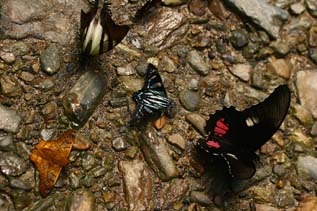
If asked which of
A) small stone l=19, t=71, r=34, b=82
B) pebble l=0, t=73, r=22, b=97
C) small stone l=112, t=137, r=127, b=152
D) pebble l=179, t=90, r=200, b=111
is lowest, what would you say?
small stone l=112, t=137, r=127, b=152

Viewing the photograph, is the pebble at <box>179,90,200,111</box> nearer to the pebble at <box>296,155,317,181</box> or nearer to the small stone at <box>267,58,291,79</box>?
the small stone at <box>267,58,291,79</box>

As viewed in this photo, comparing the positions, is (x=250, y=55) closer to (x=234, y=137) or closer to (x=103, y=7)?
(x=234, y=137)

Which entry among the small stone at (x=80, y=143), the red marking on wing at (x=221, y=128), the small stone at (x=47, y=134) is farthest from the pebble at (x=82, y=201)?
the red marking on wing at (x=221, y=128)

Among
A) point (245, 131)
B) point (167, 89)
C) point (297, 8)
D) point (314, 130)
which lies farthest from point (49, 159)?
point (297, 8)

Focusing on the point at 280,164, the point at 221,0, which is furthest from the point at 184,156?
the point at 221,0

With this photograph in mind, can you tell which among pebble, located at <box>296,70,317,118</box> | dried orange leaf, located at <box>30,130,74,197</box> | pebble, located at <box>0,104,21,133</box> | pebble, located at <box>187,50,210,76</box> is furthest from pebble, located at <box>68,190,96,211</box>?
pebble, located at <box>296,70,317,118</box>

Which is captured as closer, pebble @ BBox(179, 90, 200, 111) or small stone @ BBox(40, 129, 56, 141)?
small stone @ BBox(40, 129, 56, 141)
